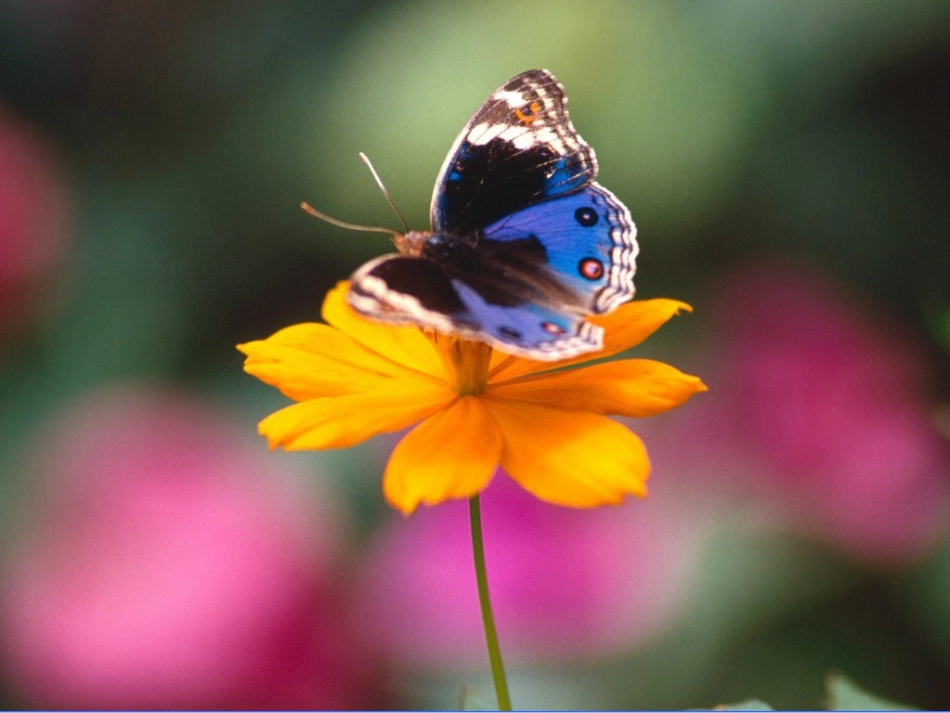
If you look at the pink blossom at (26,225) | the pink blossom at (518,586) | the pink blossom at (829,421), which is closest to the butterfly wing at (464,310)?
the pink blossom at (518,586)

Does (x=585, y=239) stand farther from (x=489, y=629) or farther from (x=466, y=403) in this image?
(x=489, y=629)

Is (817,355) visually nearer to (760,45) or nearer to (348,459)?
(760,45)

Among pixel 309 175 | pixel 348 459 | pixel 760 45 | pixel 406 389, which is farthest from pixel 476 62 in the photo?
pixel 406 389

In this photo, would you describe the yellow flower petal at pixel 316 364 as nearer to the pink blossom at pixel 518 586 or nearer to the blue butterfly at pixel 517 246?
the blue butterfly at pixel 517 246

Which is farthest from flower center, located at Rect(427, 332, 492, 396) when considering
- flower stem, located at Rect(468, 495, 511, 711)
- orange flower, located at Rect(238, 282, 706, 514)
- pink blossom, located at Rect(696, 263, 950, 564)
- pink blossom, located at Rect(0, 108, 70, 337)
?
pink blossom, located at Rect(0, 108, 70, 337)

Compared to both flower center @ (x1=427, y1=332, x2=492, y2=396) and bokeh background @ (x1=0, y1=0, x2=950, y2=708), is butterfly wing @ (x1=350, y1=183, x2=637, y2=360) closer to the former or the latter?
flower center @ (x1=427, y1=332, x2=492, y2=396)

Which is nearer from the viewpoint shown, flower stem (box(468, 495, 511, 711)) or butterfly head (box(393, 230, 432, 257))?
flower stem (box(468, 495, 511, 711))
